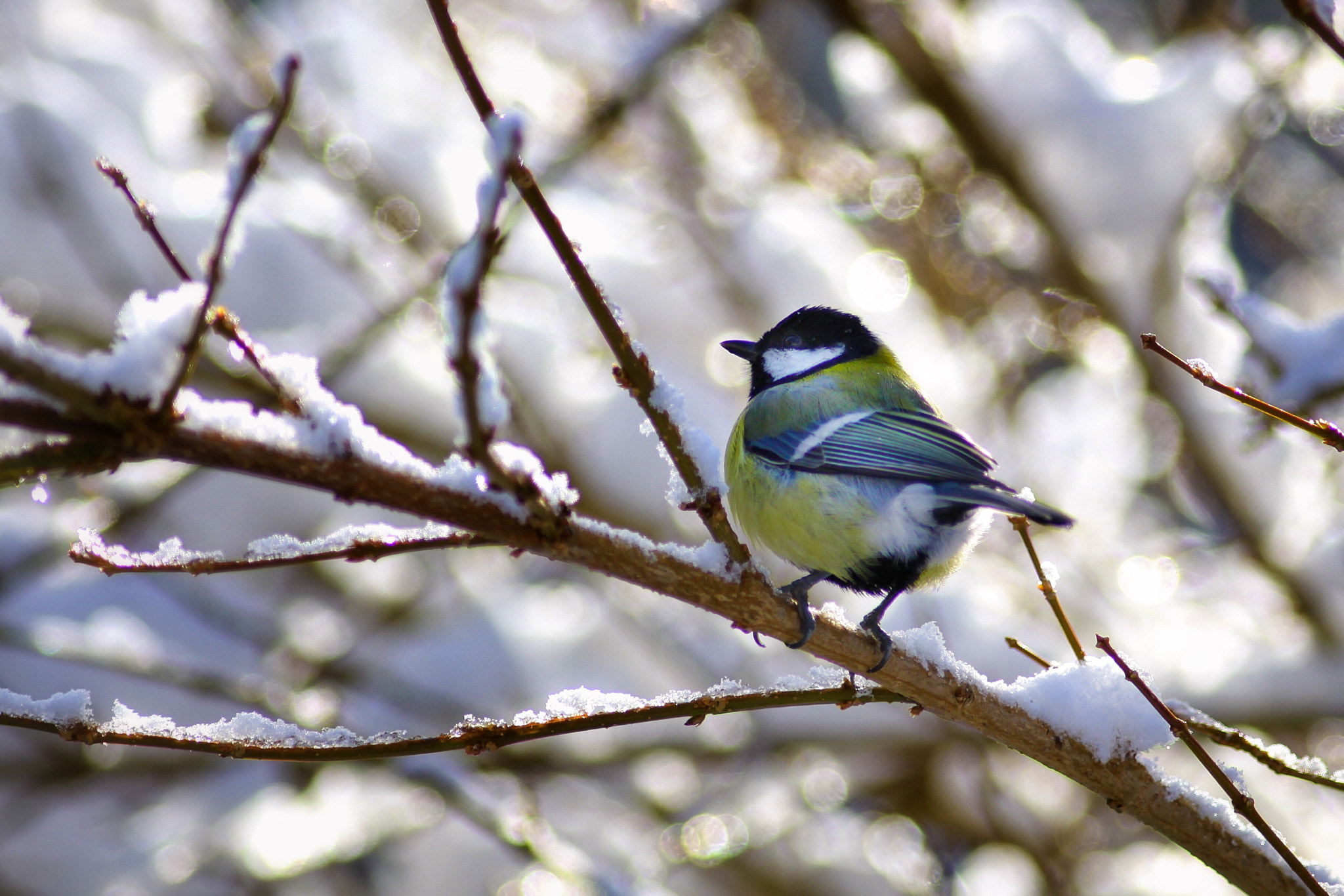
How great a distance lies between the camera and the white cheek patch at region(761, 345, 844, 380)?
101 inches

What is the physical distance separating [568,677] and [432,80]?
11.7ft

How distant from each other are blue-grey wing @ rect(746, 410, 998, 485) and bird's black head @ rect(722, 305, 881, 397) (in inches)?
21.7

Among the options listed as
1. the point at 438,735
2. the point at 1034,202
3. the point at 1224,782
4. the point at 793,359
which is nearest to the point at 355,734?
the point at 438,735

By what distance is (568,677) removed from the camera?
360 cm

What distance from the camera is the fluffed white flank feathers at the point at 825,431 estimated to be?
190 centimetres

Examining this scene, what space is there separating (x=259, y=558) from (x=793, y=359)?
1.87m

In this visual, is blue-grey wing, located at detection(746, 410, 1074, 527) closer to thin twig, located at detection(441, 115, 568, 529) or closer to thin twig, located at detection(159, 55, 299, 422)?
thin twig, located at detection(441, 115, 568, 529)

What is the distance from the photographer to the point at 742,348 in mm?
2514

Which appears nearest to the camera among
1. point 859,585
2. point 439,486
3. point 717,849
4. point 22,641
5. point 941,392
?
point 439,486

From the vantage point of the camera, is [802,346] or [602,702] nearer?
[602,702]

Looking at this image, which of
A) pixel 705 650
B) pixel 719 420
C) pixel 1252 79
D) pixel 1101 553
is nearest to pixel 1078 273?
pixel 1252 79

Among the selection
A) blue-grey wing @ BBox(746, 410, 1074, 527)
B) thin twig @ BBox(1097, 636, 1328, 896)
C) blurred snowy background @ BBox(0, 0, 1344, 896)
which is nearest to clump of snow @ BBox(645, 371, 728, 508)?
thin twig @ BBox(1097, 636, 1328, 896)

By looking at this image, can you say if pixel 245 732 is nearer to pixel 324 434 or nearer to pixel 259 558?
pixel 259 558

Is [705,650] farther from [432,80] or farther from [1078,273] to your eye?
[432,80]
